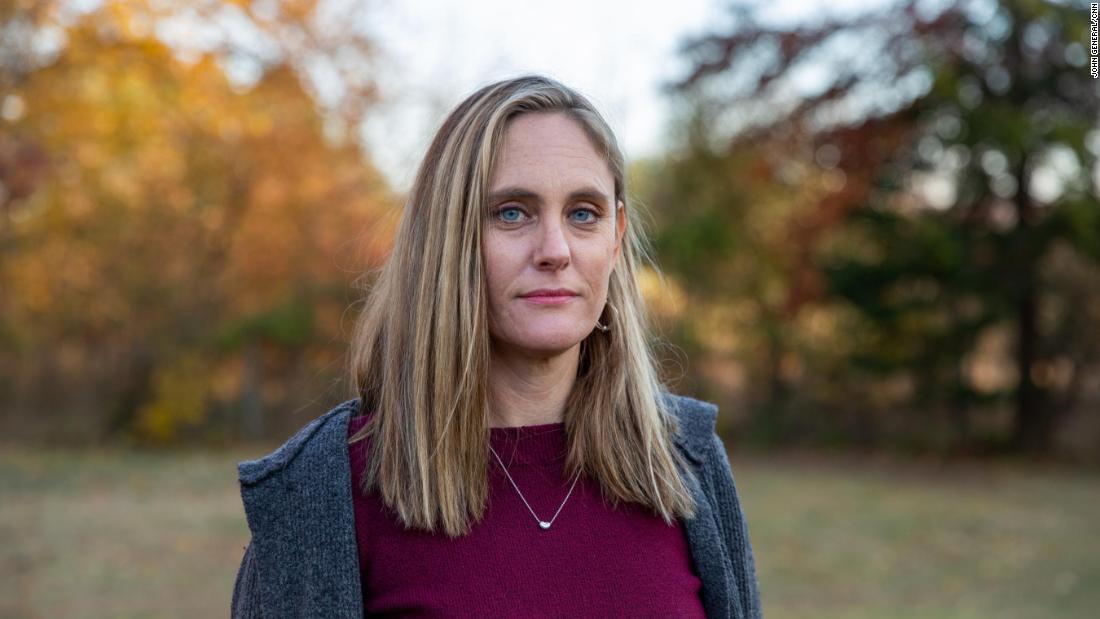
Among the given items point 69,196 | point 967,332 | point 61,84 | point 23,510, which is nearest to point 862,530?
point 967,332

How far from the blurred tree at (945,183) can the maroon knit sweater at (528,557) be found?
45.4ft

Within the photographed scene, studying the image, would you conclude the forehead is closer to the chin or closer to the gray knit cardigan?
the chin

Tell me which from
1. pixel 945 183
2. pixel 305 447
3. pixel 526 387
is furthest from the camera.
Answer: pixel 945 183

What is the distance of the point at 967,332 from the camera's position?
51.3 feet

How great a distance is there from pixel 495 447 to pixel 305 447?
1.13ft

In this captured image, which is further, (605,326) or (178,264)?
(178,264)

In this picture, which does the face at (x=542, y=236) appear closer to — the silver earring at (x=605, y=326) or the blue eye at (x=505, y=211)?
the blue eye at (x=505, y=211)

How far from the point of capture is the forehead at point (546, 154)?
6.72 feet

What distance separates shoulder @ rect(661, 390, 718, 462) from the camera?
7.52 feet

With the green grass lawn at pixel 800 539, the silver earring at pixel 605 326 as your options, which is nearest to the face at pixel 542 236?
the silver earring at pixel 605 326

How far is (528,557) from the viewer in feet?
6.62

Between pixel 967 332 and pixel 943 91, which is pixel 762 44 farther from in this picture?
pixel 967 332

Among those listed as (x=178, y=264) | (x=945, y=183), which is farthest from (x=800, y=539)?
(x=178, y=264)

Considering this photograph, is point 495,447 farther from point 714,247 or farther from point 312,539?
point 714,247
